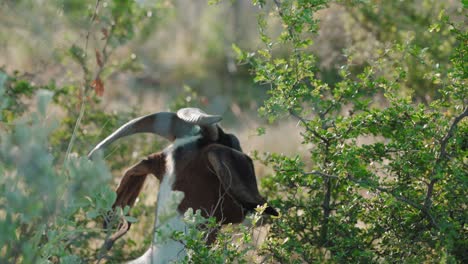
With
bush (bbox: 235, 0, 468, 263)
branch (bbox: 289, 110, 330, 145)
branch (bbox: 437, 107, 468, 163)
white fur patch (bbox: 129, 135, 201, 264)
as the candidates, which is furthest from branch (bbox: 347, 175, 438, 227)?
white fur patch (bbox: 129, 135, 201, 264)

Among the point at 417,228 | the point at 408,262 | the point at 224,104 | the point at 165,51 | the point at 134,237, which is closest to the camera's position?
the point at 408,262

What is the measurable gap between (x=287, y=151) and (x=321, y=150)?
203 inches

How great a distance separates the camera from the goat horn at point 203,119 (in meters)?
5.47

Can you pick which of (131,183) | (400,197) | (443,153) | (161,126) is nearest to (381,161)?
(400,197)

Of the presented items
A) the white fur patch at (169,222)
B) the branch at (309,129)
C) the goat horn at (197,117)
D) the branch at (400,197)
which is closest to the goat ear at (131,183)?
the white fur patch at (169,222)

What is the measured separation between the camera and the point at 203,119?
550 cm

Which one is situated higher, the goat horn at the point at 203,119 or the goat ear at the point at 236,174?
the goat horn at the point at 203,119

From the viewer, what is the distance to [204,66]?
18.0m

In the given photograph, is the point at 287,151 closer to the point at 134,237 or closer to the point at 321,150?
the point at 134,237

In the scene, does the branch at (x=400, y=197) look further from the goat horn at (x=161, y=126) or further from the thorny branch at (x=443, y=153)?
the goat horn at (x=161, y=126)

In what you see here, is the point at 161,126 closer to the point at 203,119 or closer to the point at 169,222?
the point at 203,119

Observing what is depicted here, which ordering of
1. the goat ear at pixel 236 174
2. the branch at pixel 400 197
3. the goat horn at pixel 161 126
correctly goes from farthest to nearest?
the goat horn at pixel 161 126, the goat ear at pixel 236 174, the branch at pixel 400 197

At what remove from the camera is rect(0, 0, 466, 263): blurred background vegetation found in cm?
532

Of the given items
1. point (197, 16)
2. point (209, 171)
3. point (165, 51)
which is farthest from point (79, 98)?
point (197, 16)
